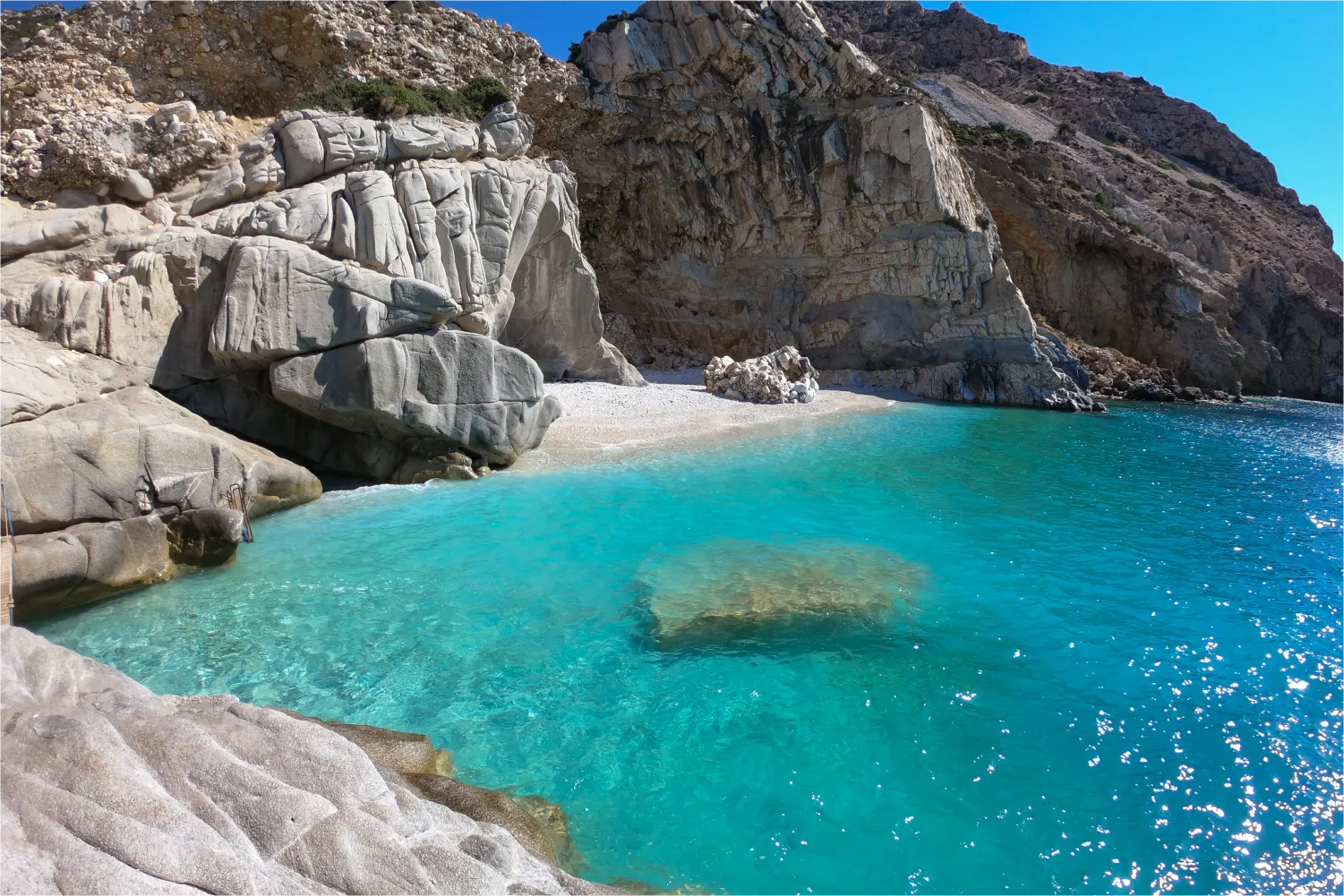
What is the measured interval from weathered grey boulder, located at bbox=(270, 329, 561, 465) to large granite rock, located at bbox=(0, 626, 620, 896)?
9239mm

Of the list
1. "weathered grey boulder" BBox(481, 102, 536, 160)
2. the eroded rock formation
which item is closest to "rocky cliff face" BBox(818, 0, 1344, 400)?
"weathered grey boulder" BBox(481, 102, 536, 160)

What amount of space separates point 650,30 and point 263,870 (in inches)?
1441

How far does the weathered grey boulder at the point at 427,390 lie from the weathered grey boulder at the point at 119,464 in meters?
1.80

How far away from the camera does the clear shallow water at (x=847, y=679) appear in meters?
4.77

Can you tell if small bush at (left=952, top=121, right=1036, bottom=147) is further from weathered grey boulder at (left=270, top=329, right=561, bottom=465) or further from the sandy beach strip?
weathered grey boulder at (left=270, top=329, right=561, bottom=465)

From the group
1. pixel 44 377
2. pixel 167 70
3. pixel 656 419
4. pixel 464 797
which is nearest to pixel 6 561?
pixel 44 377

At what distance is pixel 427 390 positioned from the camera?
45.2 feet

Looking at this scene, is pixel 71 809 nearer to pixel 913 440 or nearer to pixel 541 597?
pixel 541 597

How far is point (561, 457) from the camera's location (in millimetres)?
16547

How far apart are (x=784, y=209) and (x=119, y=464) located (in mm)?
31493

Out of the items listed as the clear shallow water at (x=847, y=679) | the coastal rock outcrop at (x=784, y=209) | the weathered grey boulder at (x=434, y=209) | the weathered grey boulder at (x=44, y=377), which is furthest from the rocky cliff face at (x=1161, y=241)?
the weathered grey boulder at (x=44, y=377)

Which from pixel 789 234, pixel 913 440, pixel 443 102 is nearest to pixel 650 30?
pixel 789 234

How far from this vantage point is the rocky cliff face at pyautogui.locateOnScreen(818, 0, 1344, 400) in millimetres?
41906

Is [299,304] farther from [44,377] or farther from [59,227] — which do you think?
[59,227]
